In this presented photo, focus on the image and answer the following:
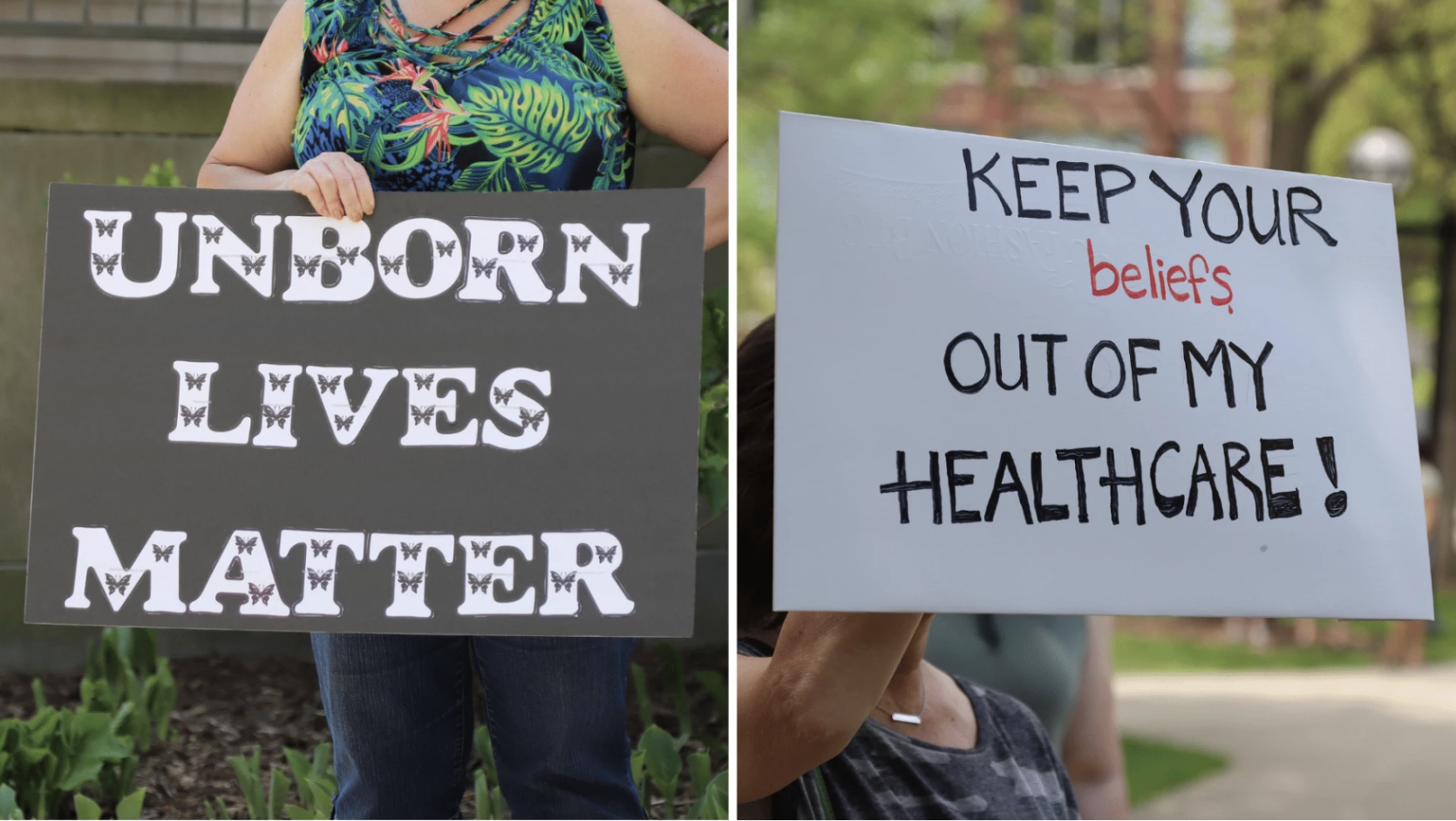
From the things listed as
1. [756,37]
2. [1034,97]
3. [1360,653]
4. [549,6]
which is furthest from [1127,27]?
[549,6]

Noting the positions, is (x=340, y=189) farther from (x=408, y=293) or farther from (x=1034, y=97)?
(x=1034, y=97)

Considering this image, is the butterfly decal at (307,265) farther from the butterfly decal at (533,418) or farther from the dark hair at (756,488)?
the dark hair at (756,488)

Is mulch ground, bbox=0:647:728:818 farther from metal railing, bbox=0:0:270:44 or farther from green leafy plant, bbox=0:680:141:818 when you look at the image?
metal railing, bbox=0:0:270:44

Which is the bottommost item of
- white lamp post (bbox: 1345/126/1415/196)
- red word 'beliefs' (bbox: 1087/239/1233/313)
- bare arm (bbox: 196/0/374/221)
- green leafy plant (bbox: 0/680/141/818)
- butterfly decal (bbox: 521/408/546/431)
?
green leafy plant (bbox: 0/680/141/818)

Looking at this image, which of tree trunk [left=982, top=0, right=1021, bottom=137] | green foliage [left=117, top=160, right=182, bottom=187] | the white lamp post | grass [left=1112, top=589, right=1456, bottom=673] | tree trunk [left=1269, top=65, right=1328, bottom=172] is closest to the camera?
green foliage [left=117, top=160, right=182, bottom=187]

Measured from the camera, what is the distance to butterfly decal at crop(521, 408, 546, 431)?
6.40ft

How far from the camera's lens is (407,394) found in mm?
1954

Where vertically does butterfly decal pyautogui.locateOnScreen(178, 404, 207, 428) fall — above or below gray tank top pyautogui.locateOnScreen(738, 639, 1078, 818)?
above

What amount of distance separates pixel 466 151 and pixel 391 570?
60 cm

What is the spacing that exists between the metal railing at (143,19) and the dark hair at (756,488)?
2.86m

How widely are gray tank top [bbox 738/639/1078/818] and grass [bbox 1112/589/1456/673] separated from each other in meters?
8.30

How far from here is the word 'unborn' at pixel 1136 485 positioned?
168 centimetres

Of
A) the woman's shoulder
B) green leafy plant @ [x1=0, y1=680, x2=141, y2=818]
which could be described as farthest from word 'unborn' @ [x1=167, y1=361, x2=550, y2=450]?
green leafy plant @ [x1=0, y1=680, x2=141, y2=818]

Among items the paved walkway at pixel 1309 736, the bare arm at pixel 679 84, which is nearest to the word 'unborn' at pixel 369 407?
the bare arm at pixel 679 84
